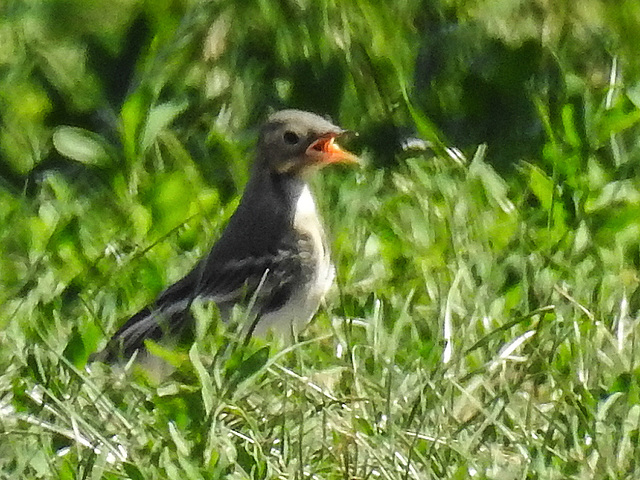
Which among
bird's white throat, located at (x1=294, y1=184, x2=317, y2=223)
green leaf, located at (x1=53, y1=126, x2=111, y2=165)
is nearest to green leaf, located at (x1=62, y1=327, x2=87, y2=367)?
bird's white throat, located at (x1=294, y1=184, x2=317, y2=223)

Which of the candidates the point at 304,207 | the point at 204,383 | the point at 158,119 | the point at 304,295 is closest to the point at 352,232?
the point at 304,207

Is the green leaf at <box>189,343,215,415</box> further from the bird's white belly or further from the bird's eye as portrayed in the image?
the bird's eye

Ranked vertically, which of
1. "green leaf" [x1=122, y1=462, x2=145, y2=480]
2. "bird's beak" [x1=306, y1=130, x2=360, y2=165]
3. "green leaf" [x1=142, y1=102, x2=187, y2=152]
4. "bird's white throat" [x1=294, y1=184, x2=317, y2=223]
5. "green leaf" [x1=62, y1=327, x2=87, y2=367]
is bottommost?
"green leaf" [x1=142, y1=102, x2=187, y2=152]

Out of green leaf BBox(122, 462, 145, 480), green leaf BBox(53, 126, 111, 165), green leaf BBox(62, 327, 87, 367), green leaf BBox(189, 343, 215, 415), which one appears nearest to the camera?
green leaf BBox(122, 462, 145, 480)

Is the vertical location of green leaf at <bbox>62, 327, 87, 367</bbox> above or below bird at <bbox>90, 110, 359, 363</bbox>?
above

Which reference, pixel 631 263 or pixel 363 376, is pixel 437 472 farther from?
pixel 631 263

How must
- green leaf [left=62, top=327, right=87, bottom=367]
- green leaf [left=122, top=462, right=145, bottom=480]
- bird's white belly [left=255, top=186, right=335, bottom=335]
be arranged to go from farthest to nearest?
bird's white belly [left=255, top=186, right=335, bottom=335] < green leaf [left=62, top=327, right=87, bottom=367] < green leaf [left=122, top=462, right=145, bottom=480]

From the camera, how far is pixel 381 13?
5566 mm

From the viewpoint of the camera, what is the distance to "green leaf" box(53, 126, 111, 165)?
5176 mm

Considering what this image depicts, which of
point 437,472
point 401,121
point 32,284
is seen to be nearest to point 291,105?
point 401,121

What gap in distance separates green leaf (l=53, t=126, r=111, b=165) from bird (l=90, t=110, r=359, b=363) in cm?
62

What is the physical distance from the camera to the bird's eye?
470 centimetres

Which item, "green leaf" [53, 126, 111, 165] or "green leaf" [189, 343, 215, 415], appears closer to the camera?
"green leaf" [189, 343, 215, 415]

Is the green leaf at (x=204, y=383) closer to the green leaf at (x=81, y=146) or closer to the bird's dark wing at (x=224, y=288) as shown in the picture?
the bird's dark wing at (x=224, y=288)
